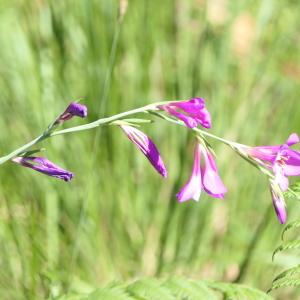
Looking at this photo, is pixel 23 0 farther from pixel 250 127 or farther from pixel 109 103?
pixel 250 127

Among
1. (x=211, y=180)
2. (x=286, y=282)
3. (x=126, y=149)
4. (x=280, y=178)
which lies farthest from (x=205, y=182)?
(x=126, y=149)

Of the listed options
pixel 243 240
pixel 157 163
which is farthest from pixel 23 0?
pixel 157 163

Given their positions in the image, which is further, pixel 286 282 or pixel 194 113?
pixel 286 282

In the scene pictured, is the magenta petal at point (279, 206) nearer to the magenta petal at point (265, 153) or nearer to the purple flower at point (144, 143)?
the magenta petal at point (265, 153)

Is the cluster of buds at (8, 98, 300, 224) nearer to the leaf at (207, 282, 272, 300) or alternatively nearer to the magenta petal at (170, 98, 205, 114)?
the magenta petal at (170, 98, 205, 114)

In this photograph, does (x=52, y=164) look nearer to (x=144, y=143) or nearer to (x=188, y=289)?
(x=144, y=143)

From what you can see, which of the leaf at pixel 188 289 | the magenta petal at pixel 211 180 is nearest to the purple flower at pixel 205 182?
the magenta petal at pixel 211 180

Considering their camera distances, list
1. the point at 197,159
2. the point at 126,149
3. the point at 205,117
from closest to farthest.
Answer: the point at 205,117, the point at 197,159, the point at 126,149
